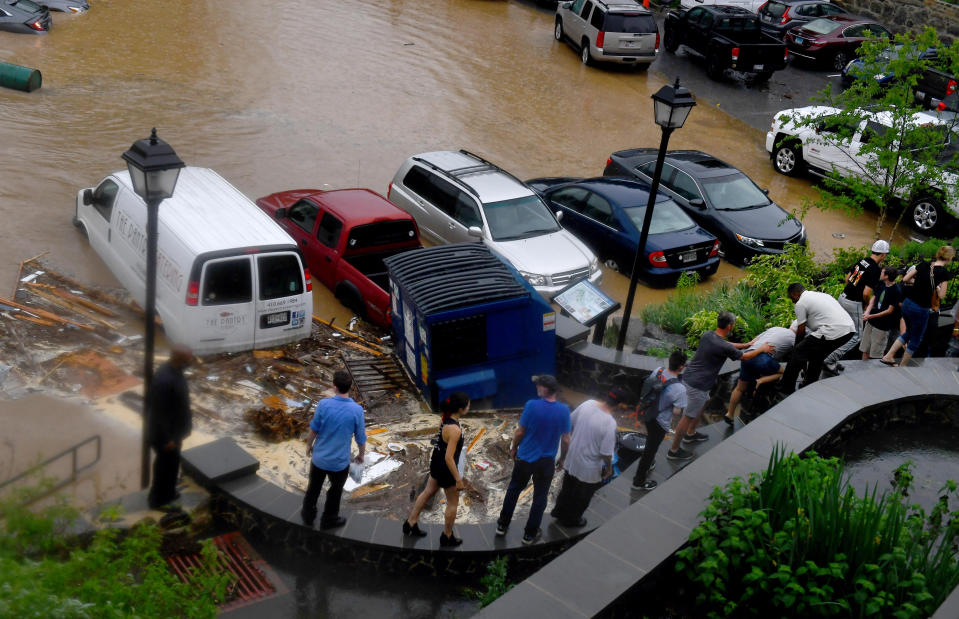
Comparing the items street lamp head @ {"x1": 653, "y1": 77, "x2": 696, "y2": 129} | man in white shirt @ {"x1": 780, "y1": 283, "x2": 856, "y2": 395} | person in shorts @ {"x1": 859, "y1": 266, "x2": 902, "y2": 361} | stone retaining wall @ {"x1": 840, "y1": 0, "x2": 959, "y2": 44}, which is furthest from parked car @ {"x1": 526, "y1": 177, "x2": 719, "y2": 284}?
stone retaining wall @ {"x1": 840, "y1": 0, "x2": 959, "y2": 44}

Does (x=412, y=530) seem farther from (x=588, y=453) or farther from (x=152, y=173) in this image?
(x=152, y=173)

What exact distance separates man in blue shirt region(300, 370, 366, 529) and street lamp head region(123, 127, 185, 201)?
2.17 metres

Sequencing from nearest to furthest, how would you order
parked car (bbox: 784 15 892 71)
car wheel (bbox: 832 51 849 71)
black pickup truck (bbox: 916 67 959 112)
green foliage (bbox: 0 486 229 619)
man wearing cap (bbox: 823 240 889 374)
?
1. green foliage (bbox: 0 486 229 619)
2. man wearing cap (bbox: 823 240 889 374)
3. black pickup truck (bbox: 916 67 959 112)
4. parked car (bbox: 784 15 892 71)
5. car wheel (bbox: 832 51 849 71)

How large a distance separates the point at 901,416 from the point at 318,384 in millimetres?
6487

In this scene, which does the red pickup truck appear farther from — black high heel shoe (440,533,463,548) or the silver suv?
black high heel shoe (440,533,463,548)

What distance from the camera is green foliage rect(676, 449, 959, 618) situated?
5.29 meters

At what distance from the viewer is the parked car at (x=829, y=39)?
2806 centimetres

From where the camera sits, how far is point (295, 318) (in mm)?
11664

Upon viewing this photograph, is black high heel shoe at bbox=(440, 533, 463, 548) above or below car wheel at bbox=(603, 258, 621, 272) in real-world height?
above

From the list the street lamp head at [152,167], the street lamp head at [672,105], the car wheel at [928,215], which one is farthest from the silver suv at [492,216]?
the car wheel at [928,215]

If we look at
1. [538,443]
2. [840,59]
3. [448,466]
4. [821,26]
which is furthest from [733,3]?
[448,466]

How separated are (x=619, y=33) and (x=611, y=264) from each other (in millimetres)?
12648

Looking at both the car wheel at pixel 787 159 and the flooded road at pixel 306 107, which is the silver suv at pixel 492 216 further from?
the car wheel at pixel 787 159

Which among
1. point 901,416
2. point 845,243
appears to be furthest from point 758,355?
point 845,243
